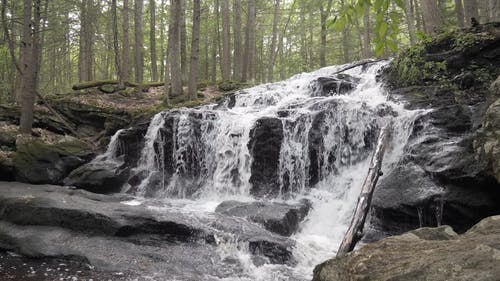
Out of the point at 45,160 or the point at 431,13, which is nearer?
the point at 45,160

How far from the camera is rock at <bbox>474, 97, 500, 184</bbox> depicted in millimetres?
5699

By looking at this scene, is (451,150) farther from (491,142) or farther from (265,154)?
(265,154)

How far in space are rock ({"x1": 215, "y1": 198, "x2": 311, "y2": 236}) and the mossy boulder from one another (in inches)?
219

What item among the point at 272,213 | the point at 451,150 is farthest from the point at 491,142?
the point at 272,213

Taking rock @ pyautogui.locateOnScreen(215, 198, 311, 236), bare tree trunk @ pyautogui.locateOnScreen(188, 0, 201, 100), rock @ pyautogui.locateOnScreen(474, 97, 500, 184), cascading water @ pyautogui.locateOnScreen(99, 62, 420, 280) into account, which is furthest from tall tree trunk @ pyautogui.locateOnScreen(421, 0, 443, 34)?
bare tree trunk @ pyautogui.locateOnScreen(188, 0, 201, 100)

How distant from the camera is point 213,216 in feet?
25.5

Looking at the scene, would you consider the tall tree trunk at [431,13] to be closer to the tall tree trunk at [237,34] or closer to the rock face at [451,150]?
the rock face at [451,150]

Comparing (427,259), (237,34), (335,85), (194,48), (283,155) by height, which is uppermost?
(237,34)

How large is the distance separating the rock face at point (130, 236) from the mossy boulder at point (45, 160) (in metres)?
2.76

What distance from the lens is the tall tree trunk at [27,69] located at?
11.2 m

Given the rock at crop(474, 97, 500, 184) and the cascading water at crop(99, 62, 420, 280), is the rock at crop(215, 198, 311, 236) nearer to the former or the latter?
the cascading water at crop(99, 62, 420, 280)

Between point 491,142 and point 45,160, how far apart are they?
10952 mm

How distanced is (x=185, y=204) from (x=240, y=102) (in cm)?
643

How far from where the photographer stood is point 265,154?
10.5 m
